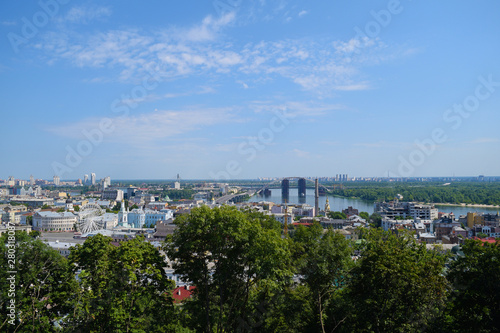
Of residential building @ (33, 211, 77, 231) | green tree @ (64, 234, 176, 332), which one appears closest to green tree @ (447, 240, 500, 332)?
green tree @ (64, 234, 176, 332)

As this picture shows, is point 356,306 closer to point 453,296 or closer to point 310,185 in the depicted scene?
point 453,296

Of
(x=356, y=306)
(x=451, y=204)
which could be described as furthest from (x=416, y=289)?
(x=451, y=204)

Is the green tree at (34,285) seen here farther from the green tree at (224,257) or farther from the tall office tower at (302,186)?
the tall office tower at (302,186)

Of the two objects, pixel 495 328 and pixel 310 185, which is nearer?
pixel 495 328

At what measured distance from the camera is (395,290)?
355 cm

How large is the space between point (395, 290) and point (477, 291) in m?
0.68

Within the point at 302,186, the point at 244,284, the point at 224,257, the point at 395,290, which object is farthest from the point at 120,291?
the point at 302,186

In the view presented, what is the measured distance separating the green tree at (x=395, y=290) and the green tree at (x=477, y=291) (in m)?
0.18

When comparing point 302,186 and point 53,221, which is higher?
point 302,186

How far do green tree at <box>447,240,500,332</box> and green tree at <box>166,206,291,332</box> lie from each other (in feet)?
5.39

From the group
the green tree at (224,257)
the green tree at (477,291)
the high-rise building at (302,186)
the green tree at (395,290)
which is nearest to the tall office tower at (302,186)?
the high-rise building at (302,186)

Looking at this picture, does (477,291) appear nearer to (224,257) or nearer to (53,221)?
(224,257)

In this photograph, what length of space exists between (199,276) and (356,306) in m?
1.65

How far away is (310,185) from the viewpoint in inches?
2744
